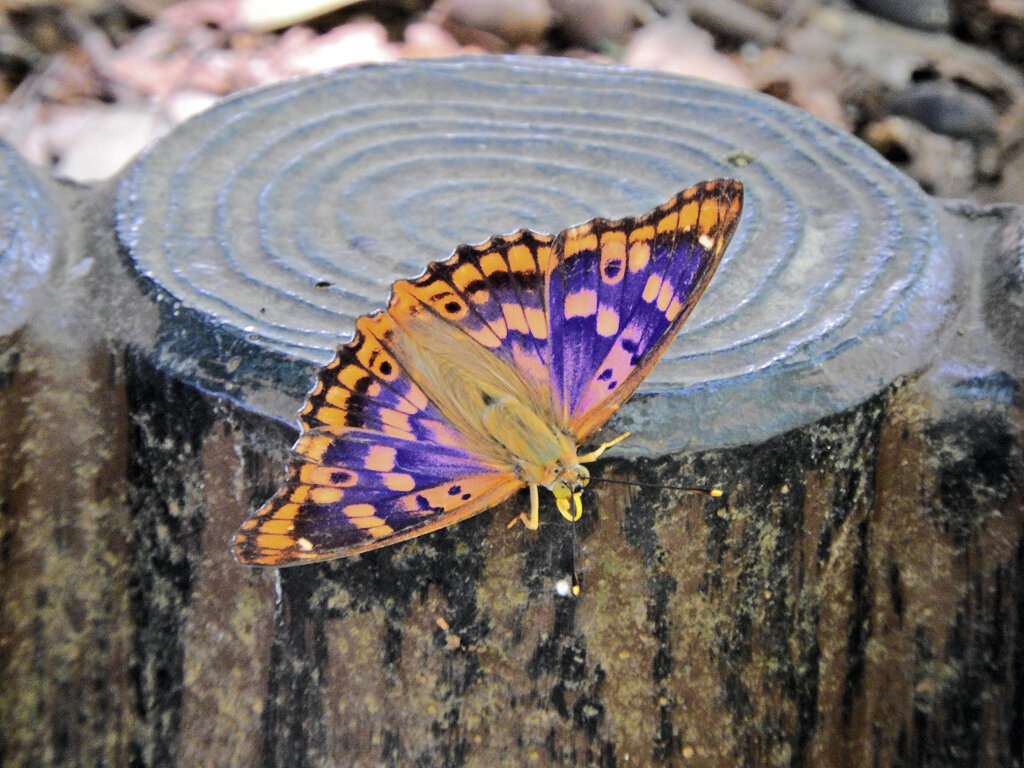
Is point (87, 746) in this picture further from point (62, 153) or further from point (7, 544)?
point (62, 153)

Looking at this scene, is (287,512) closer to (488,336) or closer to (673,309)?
(488,336)

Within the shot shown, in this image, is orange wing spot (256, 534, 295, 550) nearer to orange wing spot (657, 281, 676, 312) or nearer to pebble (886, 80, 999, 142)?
orange wing spot (657, 281, 676, 312)

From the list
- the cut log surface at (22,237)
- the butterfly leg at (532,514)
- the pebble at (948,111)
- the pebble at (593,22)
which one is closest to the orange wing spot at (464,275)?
the butterfly leg at (532,514)

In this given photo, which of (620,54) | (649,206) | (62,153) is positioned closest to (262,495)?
(649,206)

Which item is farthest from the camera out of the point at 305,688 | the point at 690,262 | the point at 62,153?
the point at 62,153

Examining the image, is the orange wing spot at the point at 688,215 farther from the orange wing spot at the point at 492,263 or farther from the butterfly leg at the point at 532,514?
the butterfly leg at the point at 532,514

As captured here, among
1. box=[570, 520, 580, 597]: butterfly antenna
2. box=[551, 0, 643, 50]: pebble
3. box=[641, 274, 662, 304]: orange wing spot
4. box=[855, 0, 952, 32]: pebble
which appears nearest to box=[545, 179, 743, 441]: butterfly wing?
box=[641, 274, 662, 304]: orange wing spot
